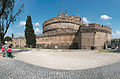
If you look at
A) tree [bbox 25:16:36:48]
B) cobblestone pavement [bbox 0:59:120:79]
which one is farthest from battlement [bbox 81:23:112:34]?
tree [bbox 25:16:36:48]

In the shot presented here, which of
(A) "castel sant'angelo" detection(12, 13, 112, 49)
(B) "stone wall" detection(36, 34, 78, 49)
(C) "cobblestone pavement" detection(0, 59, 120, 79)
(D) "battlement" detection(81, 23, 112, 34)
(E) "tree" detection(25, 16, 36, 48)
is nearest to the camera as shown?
(C) "cobblestone pavement" detection(0, 59, 120, 79)

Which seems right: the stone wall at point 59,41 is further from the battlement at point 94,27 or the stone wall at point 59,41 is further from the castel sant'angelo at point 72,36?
the battlement at point 94,27

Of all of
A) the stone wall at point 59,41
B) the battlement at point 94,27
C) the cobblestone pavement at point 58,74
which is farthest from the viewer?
the stone wall at point 59,41

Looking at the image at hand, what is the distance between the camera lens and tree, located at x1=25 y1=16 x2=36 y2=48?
76.3 feet

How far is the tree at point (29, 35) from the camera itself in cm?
2325

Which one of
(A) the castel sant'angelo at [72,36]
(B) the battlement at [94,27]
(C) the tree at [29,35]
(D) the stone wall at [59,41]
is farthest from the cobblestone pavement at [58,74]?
(C) the tree at [29,35]

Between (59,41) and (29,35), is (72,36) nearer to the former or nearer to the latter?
(59,41)

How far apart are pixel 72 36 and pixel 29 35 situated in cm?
1460

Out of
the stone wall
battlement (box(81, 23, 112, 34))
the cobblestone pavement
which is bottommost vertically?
the cobblestone pavement

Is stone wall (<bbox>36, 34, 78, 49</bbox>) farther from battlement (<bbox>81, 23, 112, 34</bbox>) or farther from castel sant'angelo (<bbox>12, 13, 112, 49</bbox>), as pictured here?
battlement (<bbox>81, 23, 112, 34</bbox>)

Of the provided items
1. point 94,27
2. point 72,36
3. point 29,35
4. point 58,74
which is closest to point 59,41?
point 72,36

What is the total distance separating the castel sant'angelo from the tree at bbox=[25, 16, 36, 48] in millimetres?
1696

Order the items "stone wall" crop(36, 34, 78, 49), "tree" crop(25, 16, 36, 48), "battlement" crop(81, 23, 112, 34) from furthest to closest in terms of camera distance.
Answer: "tree" crop(25, 16, 36, 48), "stone wall" crop(36, 34, 78, 49), "battlement" crop(81, 23, 112, 34)

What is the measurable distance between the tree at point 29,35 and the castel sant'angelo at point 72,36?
170 centimetres
